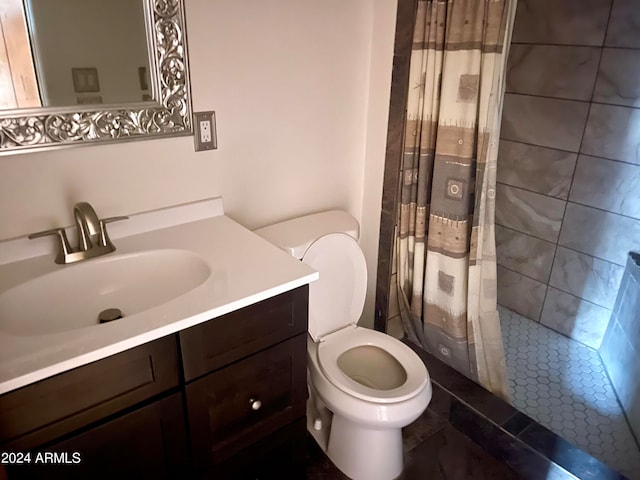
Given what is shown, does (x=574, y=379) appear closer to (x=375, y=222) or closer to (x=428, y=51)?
(x=375, y=222)

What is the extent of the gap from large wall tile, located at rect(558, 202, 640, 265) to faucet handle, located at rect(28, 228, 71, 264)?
7.14 feet

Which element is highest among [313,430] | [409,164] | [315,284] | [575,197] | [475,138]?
[475,138]

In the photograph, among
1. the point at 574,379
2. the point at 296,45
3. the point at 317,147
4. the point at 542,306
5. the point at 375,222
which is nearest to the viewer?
the point at 296,45

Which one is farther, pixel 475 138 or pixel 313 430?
pixel 313 430

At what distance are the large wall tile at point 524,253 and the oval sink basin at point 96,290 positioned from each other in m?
1.88

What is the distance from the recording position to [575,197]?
2.36 metres

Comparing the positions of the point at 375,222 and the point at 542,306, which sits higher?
the point at 375,222

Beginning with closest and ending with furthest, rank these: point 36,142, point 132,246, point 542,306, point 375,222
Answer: point 36,142 < point 132,246 < point 375,222 < point 542,306

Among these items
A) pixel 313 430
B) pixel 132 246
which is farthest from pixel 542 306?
pixel 132 246

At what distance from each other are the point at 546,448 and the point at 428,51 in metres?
1.44

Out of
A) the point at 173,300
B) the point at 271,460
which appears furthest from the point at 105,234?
the point at 271,460

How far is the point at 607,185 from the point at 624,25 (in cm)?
67

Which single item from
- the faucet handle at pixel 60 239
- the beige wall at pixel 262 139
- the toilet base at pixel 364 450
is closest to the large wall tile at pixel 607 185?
the beige wall at pixel 262 139

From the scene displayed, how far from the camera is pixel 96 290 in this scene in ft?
4.43
